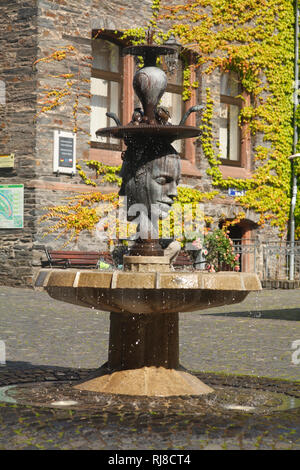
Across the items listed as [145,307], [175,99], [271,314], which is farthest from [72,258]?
[145,307]

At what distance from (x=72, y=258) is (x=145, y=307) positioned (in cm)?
1158

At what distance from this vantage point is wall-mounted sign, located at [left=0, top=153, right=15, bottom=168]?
1730 cm

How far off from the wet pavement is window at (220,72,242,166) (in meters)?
6.34

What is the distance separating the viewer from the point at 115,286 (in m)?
5.68

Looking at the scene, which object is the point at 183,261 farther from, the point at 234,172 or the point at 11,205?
the point at 11,205

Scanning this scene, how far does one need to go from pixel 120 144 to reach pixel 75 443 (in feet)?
49.4

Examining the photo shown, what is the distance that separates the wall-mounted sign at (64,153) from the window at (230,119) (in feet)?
17.9

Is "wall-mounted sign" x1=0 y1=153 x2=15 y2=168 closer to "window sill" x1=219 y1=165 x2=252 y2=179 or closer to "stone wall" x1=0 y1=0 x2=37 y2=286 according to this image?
"stone wall" x1=0 y1=0 x2=37 y2=286

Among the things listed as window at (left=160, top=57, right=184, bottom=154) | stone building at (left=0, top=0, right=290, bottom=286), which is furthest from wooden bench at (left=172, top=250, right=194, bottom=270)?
window at (left=160, top=57, right=184, bottom=154)

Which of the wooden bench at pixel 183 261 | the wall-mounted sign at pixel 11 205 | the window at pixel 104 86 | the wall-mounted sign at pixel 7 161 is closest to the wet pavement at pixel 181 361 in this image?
the wall-mounted sign at pixel 11 205

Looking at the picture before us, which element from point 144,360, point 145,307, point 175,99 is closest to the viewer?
point 145,307

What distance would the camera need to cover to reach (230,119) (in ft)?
73.3
